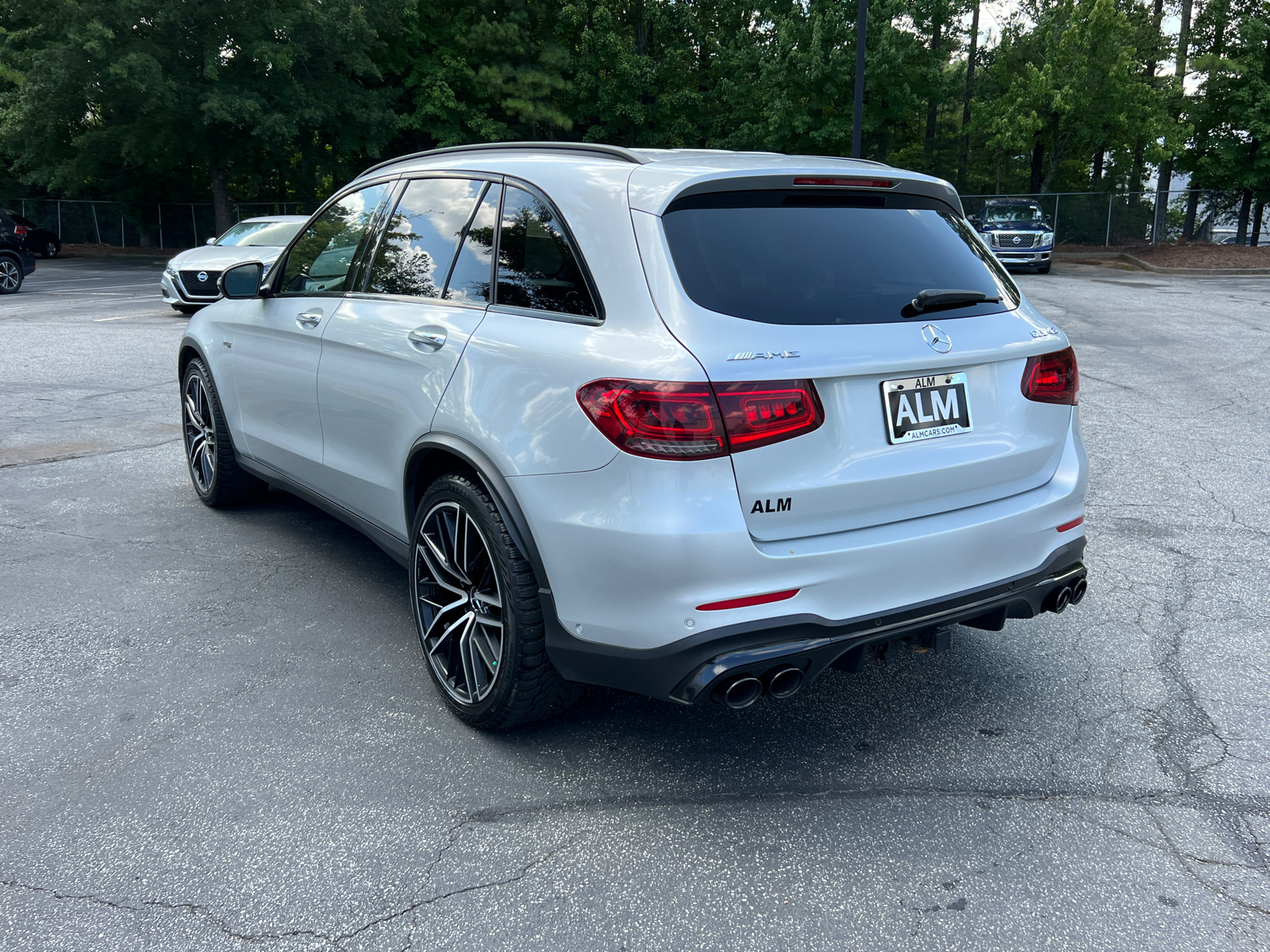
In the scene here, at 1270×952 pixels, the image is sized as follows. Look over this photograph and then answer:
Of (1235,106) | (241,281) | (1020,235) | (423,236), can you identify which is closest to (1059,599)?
(423,236)

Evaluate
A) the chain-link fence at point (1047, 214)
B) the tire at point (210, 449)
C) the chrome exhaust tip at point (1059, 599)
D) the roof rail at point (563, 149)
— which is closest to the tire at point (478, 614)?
the roof rail at point (563, 149)

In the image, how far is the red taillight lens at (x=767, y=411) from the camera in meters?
2.70

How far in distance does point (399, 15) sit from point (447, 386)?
114 ft

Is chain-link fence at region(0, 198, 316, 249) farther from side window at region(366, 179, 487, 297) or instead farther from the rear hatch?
the rear hatch

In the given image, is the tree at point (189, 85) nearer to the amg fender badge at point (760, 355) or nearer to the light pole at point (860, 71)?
the light pole at point (860, 71)

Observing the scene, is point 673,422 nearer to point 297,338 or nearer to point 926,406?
point 926,406

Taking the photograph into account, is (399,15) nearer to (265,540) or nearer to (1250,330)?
(1250,330)

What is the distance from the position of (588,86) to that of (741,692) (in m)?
38.3

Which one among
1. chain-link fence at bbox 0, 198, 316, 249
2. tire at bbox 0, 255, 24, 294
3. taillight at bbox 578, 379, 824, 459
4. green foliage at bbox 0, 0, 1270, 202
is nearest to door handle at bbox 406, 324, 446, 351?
taillight at bbox 578, 379, 824, 459

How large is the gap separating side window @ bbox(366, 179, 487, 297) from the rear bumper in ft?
4.64

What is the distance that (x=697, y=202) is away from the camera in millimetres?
2994

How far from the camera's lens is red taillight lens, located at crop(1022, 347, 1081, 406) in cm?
330

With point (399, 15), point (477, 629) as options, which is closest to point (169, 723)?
point (477, 629)

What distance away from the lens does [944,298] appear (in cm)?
315
